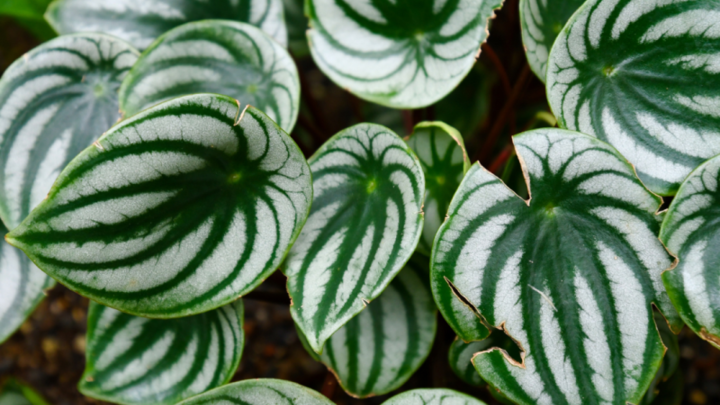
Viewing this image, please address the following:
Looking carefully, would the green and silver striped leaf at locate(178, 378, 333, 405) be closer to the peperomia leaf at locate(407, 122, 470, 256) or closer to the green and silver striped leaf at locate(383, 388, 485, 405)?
the green and silver striped leaf at locate(383, 388, 485, 405)

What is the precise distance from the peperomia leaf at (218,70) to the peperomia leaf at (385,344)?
15.8 inches

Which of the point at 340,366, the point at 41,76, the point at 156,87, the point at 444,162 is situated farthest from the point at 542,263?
the point at 41,76

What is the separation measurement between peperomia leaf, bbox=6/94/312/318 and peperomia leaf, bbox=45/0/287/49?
16.0 inches

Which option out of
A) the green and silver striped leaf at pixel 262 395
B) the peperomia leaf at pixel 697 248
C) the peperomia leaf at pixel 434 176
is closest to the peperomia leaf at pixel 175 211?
the green and silver striped leaf at pixel 262 395

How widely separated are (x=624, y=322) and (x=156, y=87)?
886mm

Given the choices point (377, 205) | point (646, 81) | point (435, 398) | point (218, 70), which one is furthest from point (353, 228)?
point (646, 81)

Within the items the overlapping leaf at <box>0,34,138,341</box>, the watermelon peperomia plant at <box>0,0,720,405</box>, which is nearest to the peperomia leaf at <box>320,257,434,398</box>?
the watermelon peperomia plant at <box>0,0,720,405</box>

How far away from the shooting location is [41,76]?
895 mm

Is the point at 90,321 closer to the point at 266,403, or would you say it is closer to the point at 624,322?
the point at 266,403

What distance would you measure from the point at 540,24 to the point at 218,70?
0.61 meters

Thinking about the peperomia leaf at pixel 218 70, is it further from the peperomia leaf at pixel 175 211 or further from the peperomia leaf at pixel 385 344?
the peperomia leaf at pixel 385 344

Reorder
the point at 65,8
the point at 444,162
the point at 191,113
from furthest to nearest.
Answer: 1. the point at 65,8
2. the point at 444,162
3. the point at 191,113

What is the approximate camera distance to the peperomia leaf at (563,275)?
26.5 inches

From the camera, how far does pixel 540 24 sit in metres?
0.84
